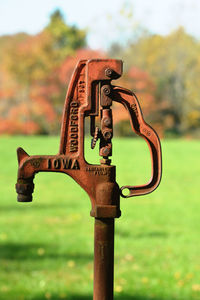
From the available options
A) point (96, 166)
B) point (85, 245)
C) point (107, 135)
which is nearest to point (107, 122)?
point (107, 135)

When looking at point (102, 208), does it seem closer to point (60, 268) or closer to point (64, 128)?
point (64, 128)

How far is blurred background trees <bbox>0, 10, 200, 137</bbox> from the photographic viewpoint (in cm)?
3531

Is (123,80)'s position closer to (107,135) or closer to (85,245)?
(85,245)

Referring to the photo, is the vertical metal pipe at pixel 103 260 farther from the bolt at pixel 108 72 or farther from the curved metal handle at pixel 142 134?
the bolt at pixel 108 72

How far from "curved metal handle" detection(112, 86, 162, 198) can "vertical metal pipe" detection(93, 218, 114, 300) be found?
0.13m

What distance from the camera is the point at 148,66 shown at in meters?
39.4

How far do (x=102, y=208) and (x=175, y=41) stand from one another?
40993mm

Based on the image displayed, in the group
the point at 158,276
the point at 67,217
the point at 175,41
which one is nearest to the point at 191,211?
the point at 67,217

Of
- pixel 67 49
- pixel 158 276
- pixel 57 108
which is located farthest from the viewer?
pixel 67 49

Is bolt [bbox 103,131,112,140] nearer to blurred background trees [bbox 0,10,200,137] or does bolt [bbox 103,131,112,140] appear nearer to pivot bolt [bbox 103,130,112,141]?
pivot bolt [bbox 103,130,112,141]

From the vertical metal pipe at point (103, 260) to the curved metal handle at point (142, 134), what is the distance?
0.13m

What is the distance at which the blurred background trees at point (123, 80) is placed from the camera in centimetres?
3531

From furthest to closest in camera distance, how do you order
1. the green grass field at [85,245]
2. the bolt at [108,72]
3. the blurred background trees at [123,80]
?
the blurred background trees at [123,80], the green grass field at [85,245], the bolt at [108,72]

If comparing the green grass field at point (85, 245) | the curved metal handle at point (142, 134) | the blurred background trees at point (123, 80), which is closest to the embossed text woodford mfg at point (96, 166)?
the curved metal handle at point (142, 134)
